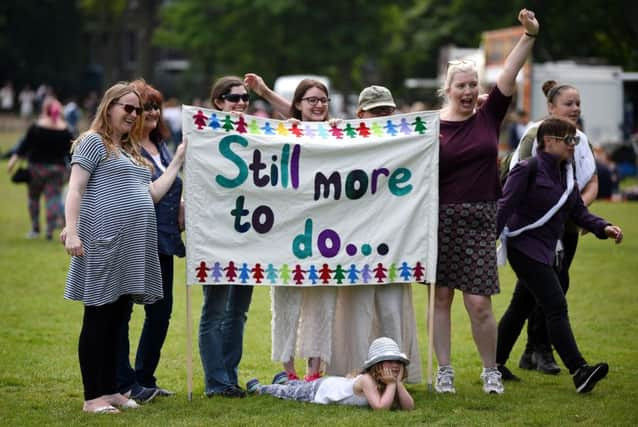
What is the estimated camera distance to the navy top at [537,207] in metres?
7.80

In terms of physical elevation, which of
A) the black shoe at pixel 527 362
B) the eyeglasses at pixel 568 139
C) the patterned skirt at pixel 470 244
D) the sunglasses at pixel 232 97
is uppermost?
the sunglasses at pixel 232 97

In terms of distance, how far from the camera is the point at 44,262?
15.3m

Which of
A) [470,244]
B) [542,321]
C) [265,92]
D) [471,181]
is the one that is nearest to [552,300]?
[470,244]

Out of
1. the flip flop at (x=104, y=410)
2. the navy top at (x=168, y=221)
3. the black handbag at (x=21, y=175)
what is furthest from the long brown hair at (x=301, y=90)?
the black handbag at (x=21, y=175)

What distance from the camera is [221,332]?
7746mm

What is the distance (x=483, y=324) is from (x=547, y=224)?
2.68 feet

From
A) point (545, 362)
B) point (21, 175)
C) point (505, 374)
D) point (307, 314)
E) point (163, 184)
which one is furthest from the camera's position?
point (21, 175)

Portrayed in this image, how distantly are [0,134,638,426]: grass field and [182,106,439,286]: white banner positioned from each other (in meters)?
0.88

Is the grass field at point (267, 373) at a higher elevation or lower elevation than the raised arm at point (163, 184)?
lower

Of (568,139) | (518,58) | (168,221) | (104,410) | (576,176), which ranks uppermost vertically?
(518,58)

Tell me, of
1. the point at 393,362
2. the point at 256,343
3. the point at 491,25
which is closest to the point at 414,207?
the point at 393,362

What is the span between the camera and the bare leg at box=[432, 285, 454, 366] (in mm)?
7887

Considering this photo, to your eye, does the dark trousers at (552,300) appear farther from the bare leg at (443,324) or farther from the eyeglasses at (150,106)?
the eyeglasses at (150,106)

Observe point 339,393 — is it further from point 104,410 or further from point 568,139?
point 568,139
